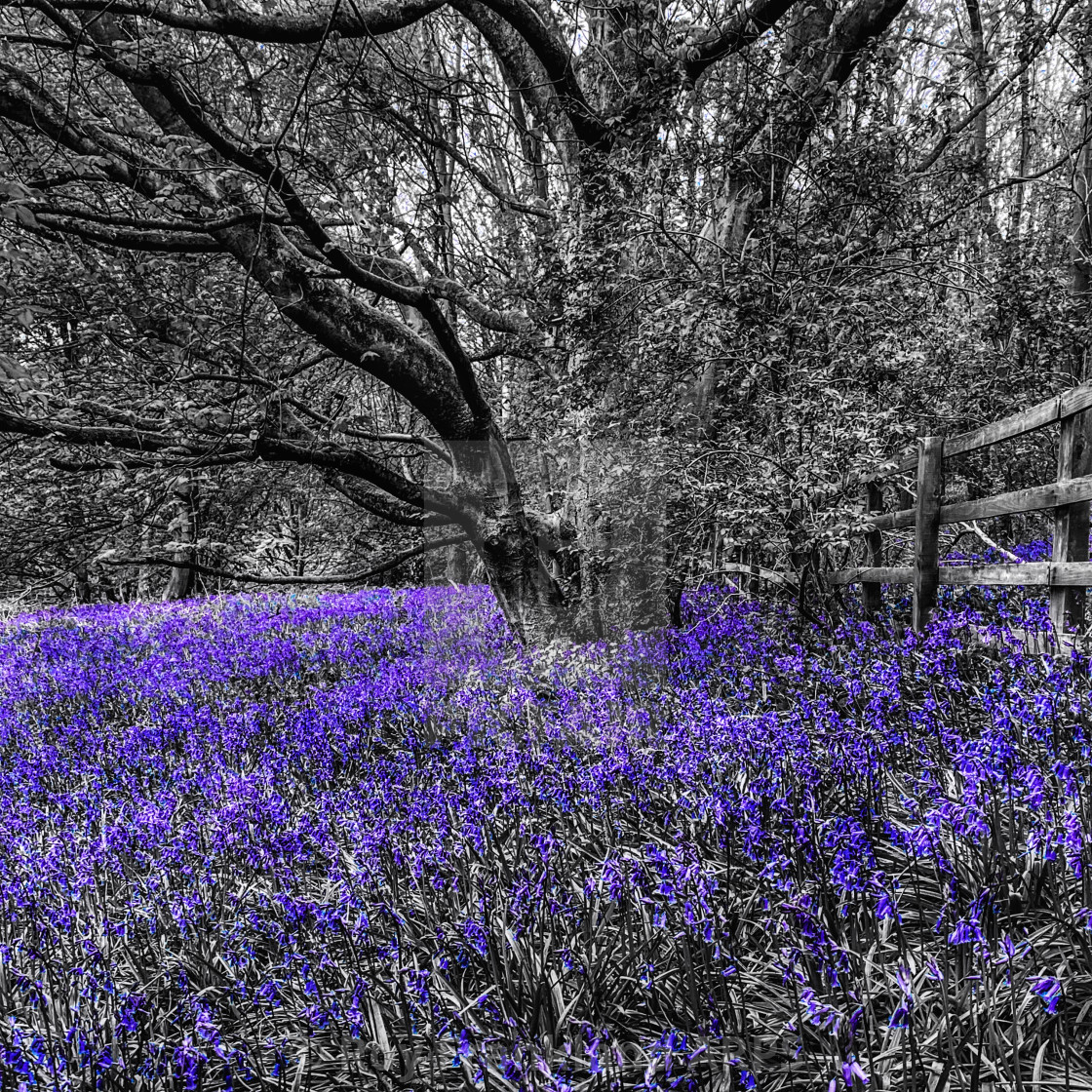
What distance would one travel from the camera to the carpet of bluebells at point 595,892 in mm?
1979

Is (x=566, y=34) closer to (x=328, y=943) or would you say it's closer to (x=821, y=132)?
(x=821, y=132)

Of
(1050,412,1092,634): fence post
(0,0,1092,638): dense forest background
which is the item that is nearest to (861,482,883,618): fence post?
(0,0,1092,638): dense forest background

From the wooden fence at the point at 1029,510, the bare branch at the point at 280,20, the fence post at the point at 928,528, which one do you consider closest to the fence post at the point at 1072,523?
the wooden fence at the point at 1029,510

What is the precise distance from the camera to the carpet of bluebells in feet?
6.49

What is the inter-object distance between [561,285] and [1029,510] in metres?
3.53

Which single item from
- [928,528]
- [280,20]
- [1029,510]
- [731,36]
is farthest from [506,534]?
[731,36]

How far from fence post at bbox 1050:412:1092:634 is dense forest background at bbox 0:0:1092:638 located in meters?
1.08

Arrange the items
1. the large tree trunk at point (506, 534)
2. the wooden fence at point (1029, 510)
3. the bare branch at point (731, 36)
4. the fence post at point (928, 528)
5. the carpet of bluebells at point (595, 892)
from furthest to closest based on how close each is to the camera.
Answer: the large tree trunk at point (506, 534) → the bare branch at point (731, 36) → the fence post at point (928, 528) → the wooden fence at point (1029, 510) → the carpet of bluebells at point (595, 892)

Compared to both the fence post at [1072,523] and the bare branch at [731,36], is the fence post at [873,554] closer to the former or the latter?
the fence post at [1072,523]

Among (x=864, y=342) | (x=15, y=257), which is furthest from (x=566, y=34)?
(x=15, y=257)

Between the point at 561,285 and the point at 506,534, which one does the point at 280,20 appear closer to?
the point at 561,285

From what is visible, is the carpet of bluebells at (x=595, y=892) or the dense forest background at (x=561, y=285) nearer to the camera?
the carpet of bluebells at (x=595, y=892)

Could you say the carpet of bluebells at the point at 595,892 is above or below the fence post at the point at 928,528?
below

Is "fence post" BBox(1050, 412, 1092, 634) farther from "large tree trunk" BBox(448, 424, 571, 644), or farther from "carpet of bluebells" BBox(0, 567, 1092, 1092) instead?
"large tree trunk" BBox(448, 424, 571, 644)
